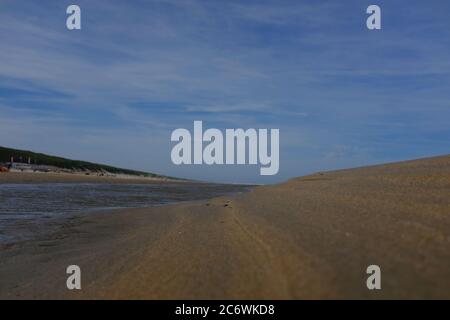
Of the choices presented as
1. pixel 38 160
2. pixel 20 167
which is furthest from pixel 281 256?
pixel 38 160

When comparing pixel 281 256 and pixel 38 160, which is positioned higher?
pixel 38 160

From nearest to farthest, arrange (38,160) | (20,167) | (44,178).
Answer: (44,178) < (20,167) < (38,160)

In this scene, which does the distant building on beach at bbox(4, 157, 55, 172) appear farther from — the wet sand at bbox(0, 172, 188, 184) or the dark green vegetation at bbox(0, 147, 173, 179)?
the wet sand at bbox(0, 172, 188, 184)

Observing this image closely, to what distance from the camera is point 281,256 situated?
3646mm

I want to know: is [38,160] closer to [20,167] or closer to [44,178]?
[20,167]

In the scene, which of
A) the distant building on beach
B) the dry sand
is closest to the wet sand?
the distant building on beach

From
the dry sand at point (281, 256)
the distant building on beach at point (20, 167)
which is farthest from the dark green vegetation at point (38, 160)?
the dry sand at point (281, 256)

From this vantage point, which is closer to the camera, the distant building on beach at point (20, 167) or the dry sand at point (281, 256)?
the dry sand at point (281, 256)

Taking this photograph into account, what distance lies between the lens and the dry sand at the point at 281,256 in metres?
2.86

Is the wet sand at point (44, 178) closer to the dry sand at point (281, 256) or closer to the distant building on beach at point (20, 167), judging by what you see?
the distant building on beach at point (20, 167)

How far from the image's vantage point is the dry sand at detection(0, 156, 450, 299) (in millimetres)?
2857

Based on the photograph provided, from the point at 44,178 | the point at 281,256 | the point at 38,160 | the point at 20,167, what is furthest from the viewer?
the point at 38,160

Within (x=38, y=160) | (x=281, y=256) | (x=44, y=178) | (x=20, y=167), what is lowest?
(x=281, y=256)

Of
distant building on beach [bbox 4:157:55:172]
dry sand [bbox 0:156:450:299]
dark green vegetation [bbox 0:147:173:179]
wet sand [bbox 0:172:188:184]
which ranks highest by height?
dark green vegetation [bbox 0:147:173:179]
